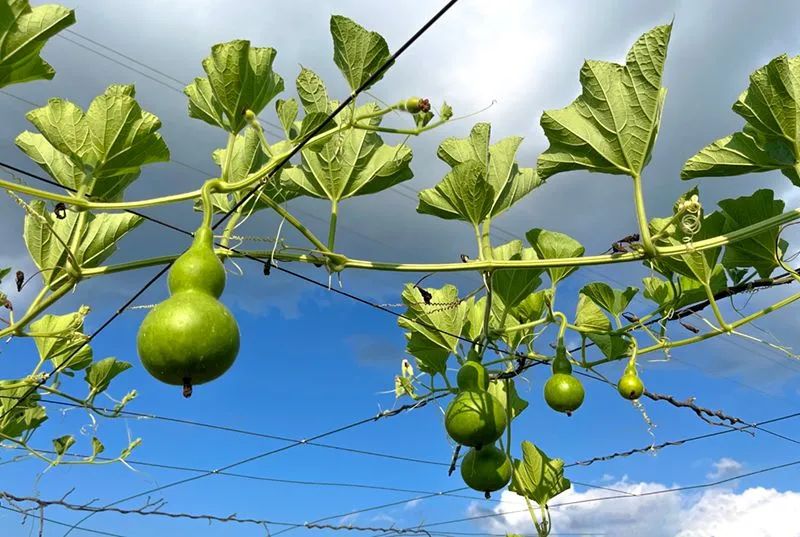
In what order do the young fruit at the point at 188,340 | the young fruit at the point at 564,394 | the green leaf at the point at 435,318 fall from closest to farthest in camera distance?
the young fruit at the point at 188,340, the young fruit at the point at 564,394, the green leaf at the point at 435,318

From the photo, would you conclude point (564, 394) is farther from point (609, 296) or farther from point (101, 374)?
point (101, 374)

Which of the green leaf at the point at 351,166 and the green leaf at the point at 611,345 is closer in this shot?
the green leaf at the point at 351,166

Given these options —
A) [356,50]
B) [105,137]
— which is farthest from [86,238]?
[356,50]

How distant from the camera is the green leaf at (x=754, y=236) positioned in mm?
1808

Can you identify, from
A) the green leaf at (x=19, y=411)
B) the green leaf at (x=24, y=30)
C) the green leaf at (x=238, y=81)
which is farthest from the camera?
the green leaf at (x=19, y=411)

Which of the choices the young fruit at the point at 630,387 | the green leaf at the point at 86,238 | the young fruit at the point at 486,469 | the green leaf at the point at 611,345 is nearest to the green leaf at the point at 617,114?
the young fruit at the point at 630,387

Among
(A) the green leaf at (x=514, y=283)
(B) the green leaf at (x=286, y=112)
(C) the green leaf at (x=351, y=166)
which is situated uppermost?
(B) the green leaf at (x=286, y=112)

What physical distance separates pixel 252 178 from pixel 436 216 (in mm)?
718

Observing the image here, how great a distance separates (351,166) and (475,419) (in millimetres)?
682

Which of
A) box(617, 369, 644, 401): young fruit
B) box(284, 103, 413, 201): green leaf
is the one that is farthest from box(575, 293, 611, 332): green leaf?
box(284, 103, 413, 201): green leaf

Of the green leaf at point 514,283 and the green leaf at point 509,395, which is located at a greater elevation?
the green leaf at point 514,283

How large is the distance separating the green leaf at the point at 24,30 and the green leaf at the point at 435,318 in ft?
4.18

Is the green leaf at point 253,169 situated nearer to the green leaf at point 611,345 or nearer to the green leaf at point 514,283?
the green leaf at point 514,283

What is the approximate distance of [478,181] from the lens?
A: 1.76 metres
